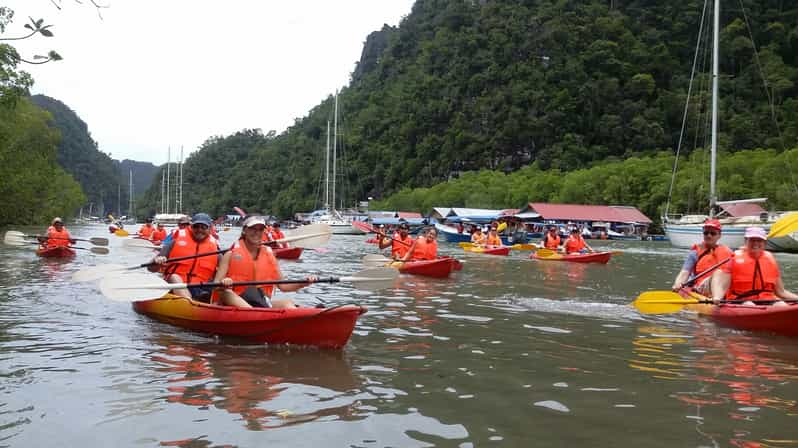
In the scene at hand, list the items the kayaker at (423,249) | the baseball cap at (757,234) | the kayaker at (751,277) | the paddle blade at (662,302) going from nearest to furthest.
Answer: the baseball cap at (757,234) → the kayaker at (751,277) → the paddle blade at (662,302) → the kayaker at (423,249)

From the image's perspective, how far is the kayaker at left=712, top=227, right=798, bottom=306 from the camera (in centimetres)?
774

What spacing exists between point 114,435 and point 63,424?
18.1 inches

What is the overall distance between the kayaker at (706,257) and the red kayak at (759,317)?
2.15 feet

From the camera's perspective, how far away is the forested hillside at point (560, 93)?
65.7m

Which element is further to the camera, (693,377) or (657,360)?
(657,360)

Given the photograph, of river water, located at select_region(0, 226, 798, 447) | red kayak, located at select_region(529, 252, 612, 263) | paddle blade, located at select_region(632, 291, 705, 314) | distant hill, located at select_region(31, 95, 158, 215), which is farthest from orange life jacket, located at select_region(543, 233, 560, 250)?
distant hill, located at select_region(31, 95, 158, 215)

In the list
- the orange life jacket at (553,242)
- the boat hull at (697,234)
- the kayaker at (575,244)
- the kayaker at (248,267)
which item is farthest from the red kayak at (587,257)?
the kayaker at (248,267)

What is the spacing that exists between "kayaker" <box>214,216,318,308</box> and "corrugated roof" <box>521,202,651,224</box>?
41344mm

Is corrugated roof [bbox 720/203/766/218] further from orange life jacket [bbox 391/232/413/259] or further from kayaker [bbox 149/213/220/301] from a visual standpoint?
kayaker [bbox 149/213/220/301]

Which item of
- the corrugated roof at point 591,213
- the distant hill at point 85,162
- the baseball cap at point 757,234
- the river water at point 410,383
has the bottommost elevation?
the river water at point 410,383

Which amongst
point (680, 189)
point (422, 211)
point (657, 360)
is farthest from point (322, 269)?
point (422, 211)

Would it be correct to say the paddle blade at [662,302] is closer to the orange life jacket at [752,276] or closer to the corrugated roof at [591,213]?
the orange life jacket at [752,276]

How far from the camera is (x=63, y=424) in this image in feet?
13.9

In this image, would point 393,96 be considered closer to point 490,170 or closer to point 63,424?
point 490,170
